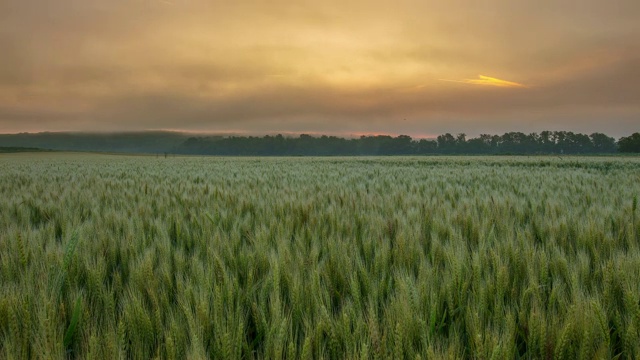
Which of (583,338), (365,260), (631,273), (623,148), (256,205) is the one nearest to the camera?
(583,338)

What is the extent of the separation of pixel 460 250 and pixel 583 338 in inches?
32.0

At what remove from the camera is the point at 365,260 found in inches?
83.7

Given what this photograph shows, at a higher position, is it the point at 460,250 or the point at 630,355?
the point at 460,250

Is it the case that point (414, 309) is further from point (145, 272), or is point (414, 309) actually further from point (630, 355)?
point (145, 272)

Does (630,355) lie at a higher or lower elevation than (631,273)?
lower

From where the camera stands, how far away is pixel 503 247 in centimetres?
213

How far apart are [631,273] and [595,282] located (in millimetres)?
143

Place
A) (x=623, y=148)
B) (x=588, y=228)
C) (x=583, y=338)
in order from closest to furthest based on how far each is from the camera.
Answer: (x=583, y=338)
(x=588, y=228)
(x=623, y=148)

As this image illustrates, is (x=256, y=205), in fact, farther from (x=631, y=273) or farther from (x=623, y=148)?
(x=623, y=148)

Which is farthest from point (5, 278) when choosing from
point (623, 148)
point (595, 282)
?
point (623, 148)

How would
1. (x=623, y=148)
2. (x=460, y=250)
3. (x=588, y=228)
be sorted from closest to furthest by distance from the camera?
1. (x=460, y=250)
2. (x=588, y=228)
3. (x=623, y=148)

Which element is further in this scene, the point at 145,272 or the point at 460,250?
the point at 460,250

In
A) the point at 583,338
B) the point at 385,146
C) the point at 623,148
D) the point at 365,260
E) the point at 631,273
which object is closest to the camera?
the point at 583,338

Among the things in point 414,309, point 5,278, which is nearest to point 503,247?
point 414,309
